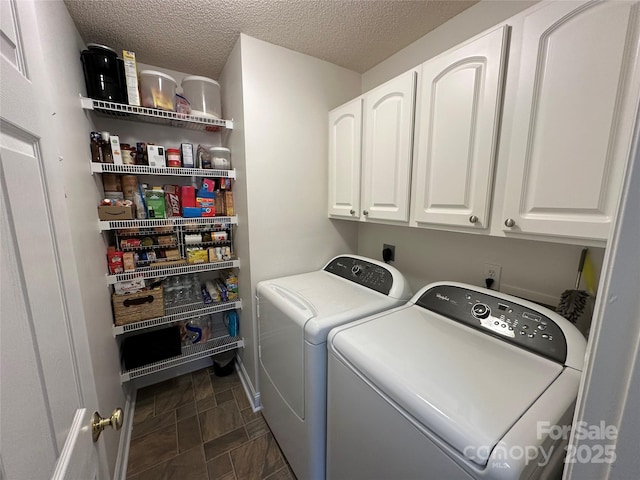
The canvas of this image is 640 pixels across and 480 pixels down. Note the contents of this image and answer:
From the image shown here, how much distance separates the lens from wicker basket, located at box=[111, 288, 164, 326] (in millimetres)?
1522

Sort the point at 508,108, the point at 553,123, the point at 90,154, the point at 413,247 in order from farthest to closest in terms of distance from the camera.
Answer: the point at 413,247 → the point at 90,154 → the point at 508,108 → the point at 553,123

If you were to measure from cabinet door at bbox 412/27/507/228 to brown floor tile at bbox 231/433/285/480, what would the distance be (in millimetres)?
1583

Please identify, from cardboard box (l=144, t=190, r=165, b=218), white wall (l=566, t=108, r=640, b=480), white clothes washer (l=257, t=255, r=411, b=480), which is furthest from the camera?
cardboard box (l=144, t=190, r=165, b=218)

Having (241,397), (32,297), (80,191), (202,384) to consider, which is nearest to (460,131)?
(32,297)

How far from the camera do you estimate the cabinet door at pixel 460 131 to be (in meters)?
0.96

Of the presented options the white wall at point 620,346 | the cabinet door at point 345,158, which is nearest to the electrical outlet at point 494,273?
the cabinet door at point 345,158

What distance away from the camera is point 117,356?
1570 millimetres

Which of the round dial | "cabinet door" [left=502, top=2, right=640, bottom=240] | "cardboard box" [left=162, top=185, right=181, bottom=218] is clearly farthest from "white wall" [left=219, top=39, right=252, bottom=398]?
"cabinet door" [left=502, top=2, right=640, bottom=240]

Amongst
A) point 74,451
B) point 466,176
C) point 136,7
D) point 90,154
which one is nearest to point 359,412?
point 74,451

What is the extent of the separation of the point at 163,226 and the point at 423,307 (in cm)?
160

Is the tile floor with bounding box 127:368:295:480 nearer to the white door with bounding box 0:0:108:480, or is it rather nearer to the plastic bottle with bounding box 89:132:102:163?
the white door with bounding box 0:0:108:480

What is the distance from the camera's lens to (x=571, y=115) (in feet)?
2.56

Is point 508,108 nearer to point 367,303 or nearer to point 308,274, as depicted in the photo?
point 367,303

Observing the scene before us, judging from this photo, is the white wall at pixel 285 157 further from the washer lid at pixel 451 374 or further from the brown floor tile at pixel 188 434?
the washer lid at pixel 451 374
